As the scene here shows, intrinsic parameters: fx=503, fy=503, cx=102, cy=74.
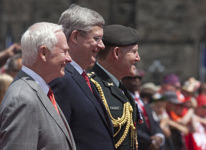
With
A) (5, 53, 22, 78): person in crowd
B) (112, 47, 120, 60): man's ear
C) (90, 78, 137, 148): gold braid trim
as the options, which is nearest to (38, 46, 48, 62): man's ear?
(90, 78, 137, 148): gold braid trim

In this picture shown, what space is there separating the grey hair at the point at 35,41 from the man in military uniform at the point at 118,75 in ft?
2.80

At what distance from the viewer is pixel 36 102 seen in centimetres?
264

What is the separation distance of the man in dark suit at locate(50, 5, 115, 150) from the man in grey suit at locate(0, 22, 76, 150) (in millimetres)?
314


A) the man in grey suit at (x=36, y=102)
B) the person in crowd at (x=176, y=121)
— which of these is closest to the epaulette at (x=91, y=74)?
the man in grey suit at (x=36, y=102)

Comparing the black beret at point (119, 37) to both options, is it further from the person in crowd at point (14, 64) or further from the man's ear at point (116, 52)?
the person in crowd at point (14, 64)

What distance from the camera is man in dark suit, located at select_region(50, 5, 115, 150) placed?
318 centimetres

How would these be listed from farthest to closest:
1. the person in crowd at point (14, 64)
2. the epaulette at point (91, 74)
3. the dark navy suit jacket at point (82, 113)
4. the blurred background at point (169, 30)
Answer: the blurred background at point (169, 30) < the person in crowd at point (14, 64) < the epaulette at point (91, 74) < the dark navy suit jacket at point (82, 113)

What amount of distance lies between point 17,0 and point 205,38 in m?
7.55

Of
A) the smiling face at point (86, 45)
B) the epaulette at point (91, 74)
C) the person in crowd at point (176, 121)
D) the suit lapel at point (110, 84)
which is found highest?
the smiling face at point (86, 45)

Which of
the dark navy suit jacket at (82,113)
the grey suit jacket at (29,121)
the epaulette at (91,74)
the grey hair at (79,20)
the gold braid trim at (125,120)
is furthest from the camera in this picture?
the epaulette at (91,74)

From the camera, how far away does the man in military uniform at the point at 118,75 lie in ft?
11.6

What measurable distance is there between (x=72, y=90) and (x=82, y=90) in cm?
8

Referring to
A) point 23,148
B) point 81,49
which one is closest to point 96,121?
point 81,49

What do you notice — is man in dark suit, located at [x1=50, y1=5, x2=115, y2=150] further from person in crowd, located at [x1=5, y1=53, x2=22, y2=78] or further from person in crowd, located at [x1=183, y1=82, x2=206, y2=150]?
person in crowd, located at [x1=183, y1=82, x2=206, y2=150]
